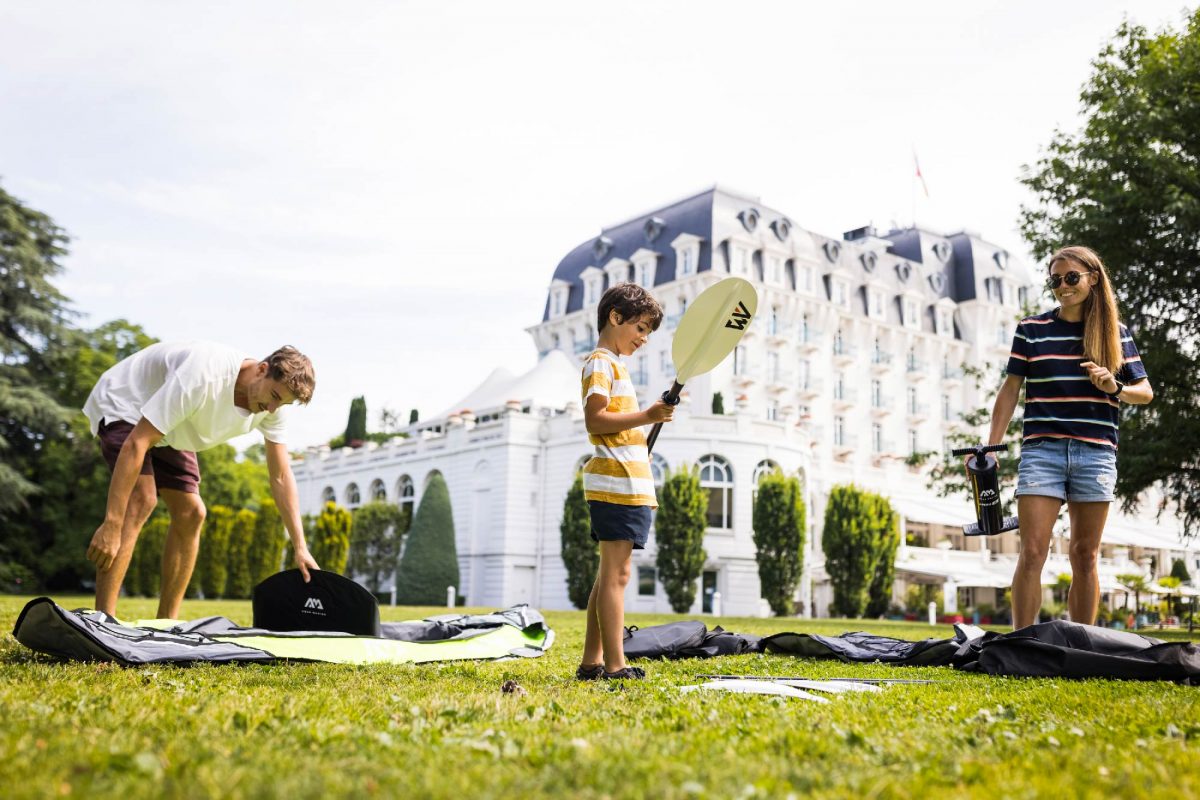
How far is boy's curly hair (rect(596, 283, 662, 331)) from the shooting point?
4375mm

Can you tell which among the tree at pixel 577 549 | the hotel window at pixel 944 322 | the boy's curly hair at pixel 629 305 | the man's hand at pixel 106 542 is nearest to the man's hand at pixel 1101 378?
the boy's curly hair at pixel 629 305

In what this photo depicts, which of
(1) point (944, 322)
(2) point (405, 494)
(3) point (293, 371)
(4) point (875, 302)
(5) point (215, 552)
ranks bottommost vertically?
(5) point (215, 552)

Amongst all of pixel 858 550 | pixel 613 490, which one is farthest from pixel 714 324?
pixel 858 550

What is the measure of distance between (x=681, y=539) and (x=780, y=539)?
10.0 feet

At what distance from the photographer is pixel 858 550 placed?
2945 centimetres

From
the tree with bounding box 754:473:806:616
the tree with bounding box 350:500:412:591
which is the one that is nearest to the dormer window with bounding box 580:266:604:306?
the tree with bounding box 350:500:412:591

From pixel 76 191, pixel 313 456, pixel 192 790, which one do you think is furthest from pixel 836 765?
pixel 313 456

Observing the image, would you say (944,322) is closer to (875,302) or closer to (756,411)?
(875,302)

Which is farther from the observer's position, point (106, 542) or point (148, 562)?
point (148, 562)

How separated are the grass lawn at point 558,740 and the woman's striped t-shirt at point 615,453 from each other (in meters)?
0.82

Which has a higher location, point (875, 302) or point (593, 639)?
point (875, 302)

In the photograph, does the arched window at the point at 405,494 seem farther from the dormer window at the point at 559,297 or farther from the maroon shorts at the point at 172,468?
the maroon shorts at the point at 172,468

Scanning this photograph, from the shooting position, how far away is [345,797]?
5.74ft

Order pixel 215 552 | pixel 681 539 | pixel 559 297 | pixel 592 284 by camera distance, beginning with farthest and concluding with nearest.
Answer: pixel 559 297, pixel 592 284, pixel 215 552, pixel 681 539
